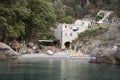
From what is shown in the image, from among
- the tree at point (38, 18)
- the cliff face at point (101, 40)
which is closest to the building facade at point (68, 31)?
the cliff face at point (101, 40)

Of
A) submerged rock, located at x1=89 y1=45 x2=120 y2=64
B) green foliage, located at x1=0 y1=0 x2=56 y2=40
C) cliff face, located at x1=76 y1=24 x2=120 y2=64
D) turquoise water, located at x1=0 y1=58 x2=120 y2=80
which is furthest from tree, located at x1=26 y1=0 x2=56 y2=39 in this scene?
turquoise water, located at x1=0 y1=58 x2=120 y2=80

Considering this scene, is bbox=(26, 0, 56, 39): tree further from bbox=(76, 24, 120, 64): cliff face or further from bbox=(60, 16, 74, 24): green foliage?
bbox=(60, 16, 74, 24): green foliage

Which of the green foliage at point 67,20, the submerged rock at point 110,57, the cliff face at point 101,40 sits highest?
the green foliage at point 67,20

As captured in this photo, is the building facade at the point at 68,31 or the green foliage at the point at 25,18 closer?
the green foliage at the point at 25,18

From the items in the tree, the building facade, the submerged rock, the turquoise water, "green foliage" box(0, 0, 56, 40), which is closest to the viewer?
the turquoise water

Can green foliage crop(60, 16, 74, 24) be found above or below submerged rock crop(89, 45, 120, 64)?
above

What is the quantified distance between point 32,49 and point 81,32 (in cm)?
1508

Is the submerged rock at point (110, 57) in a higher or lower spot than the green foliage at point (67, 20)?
lower

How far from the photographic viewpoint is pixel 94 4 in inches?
4358

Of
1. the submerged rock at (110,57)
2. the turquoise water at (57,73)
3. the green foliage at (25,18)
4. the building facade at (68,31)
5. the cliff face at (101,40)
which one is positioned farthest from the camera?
the building facade at (68,31)

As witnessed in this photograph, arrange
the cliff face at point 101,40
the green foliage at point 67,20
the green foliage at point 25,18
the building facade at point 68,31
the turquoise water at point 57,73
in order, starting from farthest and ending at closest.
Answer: the green foliage at point 67,20, the building facade at point 68,31, the cliff face at point 101,40, the green foliage at point 25,18, the turquoise water at point 57,73

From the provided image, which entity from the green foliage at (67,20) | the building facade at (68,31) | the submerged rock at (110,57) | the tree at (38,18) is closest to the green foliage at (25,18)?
the tree at (38,18)

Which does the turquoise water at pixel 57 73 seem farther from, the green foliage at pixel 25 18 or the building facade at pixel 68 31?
the building facade at pixel 68 31

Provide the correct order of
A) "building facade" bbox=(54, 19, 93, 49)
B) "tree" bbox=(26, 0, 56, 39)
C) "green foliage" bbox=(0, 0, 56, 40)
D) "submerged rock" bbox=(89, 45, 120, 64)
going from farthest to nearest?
"building facade" bbox=(54, 19, 93, 49)
"tree" bbox=(26, 0, 56, 39)
"green foliage" bbox=(0, 0, 56, 40)
"submerged rock" bbox=(89, 45, 120, 64)
